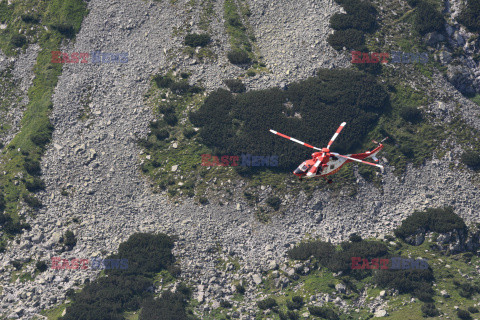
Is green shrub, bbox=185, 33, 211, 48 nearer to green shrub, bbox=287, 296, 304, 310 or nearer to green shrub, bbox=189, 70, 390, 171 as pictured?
green shrub, bbox=189, 70, 390, 171

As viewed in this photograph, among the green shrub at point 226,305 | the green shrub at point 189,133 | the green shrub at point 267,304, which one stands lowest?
the green shrub at point 226,305

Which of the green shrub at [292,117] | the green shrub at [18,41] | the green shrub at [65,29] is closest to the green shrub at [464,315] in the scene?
the green shrub at [292,117]

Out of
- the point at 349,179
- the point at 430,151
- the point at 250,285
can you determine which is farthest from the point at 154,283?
the point at 430,151

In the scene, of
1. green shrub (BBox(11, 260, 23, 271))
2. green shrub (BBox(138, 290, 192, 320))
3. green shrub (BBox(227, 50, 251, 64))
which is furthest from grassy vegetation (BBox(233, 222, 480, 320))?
green shrub (BBox(227, 50, 251, 64))

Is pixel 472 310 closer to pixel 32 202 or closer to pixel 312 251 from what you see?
pixel 312 251

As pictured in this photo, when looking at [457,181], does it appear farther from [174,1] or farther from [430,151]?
[174,1]

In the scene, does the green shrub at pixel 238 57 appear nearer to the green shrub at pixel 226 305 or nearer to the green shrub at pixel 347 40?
the green shrub at pixel 347 40
